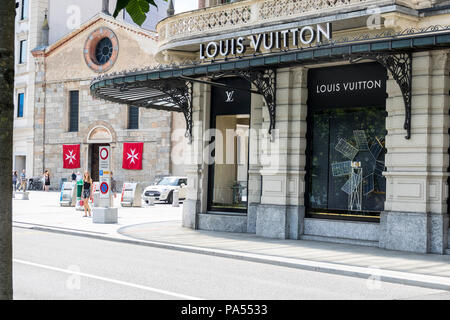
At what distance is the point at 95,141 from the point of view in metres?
46.4

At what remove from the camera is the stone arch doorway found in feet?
150

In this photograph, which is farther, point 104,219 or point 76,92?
point 76,92

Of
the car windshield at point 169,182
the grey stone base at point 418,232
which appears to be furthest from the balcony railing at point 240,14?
the car windshield at point 169,182

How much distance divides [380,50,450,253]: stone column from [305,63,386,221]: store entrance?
1089mm

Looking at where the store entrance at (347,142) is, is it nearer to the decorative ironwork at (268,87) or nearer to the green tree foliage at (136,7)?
the decorative ironwork at (268,87)

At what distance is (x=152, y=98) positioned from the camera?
2148cm

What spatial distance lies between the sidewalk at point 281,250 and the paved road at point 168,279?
1.21ft

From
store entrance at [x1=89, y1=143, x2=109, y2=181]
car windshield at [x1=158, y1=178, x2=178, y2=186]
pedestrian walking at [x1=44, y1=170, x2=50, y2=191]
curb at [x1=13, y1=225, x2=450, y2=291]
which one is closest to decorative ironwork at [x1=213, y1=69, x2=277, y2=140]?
curb at [x1=13, y1=225, x2=450, y2=291]

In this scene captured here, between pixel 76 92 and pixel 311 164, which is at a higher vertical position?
pixel 76 92

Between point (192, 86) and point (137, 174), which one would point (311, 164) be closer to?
point (192, 86)

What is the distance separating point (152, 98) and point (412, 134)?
32.1 ft

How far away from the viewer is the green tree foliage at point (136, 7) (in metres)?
3.71

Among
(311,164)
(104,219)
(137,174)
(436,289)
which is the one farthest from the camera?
(137,174)
